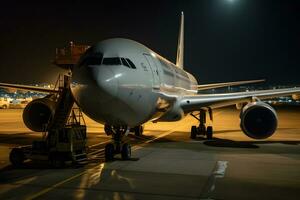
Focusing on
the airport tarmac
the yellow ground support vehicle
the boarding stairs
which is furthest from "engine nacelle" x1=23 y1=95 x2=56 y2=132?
the yellow ground support vehicle

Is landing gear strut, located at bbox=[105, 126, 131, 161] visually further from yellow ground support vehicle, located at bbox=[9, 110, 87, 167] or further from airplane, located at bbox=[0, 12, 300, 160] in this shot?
yellow ground support vehicle, located at bbox=[9, 110, 87, 167]

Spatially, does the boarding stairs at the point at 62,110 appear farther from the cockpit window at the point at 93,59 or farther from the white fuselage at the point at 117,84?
the cockpit window at the point at 93,59

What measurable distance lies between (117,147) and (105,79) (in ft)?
9.81

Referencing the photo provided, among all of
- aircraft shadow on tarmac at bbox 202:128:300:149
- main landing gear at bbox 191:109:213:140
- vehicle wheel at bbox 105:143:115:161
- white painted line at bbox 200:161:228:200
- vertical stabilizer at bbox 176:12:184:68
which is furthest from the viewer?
vertical stabilizer at bbox 176:12:184:68

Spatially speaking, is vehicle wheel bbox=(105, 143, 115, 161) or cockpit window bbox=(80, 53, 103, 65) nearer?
cockpit window bbox=(80, 53, 103, 65)

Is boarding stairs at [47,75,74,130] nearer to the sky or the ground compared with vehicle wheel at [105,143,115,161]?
nearer to the sky

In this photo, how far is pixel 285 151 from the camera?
13164 millimetres

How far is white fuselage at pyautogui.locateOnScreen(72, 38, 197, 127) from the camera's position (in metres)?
8.96

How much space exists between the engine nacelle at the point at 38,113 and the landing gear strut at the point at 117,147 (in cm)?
357

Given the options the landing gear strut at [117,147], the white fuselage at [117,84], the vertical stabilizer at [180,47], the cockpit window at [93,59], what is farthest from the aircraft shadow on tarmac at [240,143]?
the vertical stabilizer at [180,47]

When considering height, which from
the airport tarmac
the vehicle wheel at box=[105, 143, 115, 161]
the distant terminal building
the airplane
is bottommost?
the airport tarmac

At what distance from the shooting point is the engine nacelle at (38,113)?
527 inches

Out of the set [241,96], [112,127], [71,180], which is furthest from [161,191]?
[241,96]

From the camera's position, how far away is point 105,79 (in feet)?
29.2
